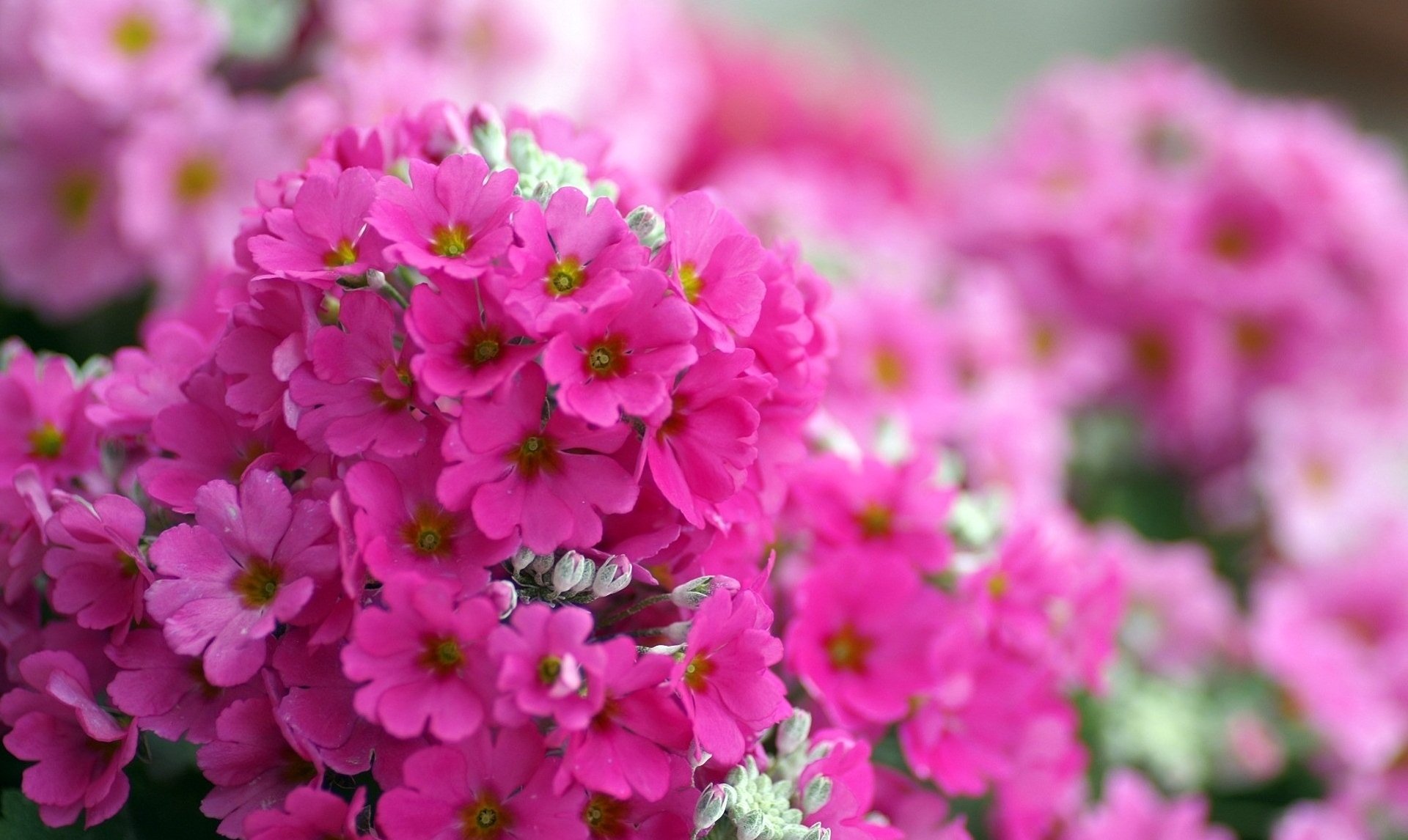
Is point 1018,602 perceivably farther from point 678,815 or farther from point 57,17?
point 57,17

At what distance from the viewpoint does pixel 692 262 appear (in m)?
0.49

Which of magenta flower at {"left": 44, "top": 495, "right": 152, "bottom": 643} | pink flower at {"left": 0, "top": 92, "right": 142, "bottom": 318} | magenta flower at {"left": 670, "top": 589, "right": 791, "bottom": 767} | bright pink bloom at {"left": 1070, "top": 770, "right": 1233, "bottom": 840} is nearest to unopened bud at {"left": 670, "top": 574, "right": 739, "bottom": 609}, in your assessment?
magenta flower at {"left": 670, "top": 589, "right": 791, "bottom": 767}

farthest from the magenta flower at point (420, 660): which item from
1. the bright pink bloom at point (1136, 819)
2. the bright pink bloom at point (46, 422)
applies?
the bright pink bloom at point (1136, 819)

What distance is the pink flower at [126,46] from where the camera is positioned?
0.84 m

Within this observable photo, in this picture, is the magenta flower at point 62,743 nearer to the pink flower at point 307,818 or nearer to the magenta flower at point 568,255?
the pink flower at point 307,818

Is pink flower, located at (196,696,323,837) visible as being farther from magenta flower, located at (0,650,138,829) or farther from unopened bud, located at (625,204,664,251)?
unopened bud, located at (625,204,664,251)

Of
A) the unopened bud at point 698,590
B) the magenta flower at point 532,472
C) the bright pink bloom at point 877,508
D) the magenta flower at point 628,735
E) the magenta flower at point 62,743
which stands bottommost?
the magenta flower at point 62,743

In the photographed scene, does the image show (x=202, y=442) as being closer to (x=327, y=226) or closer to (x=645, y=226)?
(x=327, y=226)

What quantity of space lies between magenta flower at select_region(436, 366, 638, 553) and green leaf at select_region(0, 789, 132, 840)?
0.23m

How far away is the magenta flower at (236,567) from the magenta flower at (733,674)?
0.48 feet

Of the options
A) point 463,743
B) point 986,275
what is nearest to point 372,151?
point 463,743

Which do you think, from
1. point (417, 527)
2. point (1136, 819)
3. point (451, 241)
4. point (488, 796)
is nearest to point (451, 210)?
point (451, 241)

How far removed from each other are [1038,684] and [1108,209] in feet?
2.08

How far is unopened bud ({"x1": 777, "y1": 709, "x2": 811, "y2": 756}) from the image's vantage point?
50 centimetres
